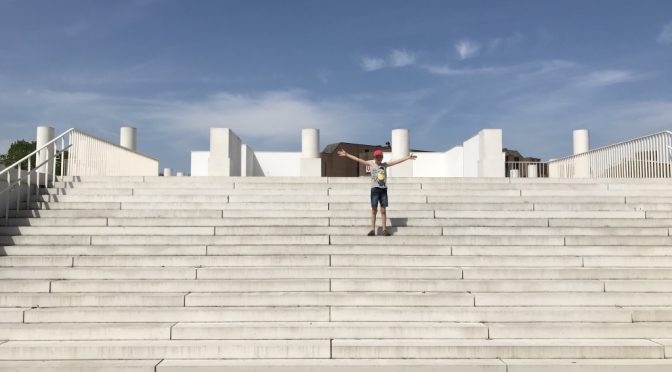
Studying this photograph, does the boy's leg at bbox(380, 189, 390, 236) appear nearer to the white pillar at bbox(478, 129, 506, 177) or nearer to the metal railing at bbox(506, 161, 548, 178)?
the white pillar at bbox(478, 129, 506, 177)

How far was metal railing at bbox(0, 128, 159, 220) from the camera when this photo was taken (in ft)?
31.3

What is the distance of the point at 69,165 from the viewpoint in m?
13.0

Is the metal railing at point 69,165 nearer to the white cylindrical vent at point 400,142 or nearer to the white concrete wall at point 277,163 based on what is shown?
the white cylindrical vent at point 400,142

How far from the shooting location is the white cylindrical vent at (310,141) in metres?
20.4

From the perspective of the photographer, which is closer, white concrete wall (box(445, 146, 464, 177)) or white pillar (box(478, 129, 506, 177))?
white pillar (box(478, 129, 506, 177))

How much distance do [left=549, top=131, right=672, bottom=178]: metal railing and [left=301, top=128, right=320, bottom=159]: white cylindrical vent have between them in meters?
9.19

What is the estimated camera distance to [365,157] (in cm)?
2498

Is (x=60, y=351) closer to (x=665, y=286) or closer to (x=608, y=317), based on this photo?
(x=608, y=317)

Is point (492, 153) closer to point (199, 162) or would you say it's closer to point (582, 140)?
point (582, 140)

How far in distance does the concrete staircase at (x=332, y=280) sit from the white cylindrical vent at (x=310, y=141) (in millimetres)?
9684

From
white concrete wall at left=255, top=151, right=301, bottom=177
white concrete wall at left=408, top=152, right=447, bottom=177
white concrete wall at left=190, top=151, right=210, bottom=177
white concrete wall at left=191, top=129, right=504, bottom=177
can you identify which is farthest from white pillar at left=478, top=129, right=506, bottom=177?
white concrete wall at left=190, top=151, right=210, bottom=177

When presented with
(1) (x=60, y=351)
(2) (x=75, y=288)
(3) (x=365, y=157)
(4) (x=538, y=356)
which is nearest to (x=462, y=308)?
(4) (x=538, y=356)

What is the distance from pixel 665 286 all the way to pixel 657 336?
4.13ft

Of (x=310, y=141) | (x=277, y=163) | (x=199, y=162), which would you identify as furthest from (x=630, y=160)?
(x=199, y=162)
